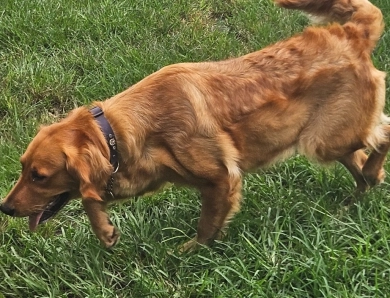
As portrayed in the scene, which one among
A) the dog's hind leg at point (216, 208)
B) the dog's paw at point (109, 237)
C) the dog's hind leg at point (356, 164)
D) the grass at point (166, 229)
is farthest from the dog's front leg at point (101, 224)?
the dog's hind leg at point (356, 164)

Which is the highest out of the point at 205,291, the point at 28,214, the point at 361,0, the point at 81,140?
the point at 361,0

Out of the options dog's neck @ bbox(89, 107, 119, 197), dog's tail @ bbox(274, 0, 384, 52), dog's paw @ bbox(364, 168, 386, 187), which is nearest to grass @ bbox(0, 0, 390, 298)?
dog's paw @ bbox(364, 168, 386, 187)

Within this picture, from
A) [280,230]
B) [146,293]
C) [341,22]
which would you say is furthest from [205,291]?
[341,22]

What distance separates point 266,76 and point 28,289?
2004 millimetres

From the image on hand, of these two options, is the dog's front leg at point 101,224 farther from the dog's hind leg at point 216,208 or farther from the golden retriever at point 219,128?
the dog's hind leg at point 216,208

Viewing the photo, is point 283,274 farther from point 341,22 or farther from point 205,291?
point 341,22

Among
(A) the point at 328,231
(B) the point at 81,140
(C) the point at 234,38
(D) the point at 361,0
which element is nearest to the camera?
(B) the point at 81,140

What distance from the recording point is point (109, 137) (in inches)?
138

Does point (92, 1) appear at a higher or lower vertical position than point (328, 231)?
higher

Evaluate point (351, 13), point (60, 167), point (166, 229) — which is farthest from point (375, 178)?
point (60, 167)

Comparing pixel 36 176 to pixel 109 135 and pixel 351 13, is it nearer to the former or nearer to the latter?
pixel 109 135

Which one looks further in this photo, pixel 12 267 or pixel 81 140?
pixel 12 267

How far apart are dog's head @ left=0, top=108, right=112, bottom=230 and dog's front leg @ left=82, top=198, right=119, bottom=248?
16 centimetres

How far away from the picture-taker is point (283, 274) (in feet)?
11.2
